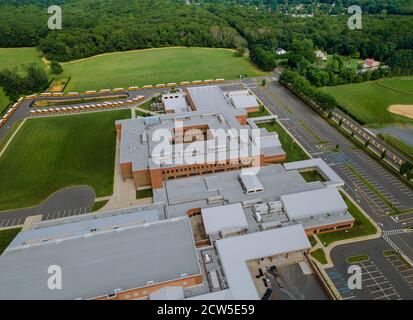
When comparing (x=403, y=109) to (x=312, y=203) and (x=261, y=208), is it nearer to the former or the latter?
(x=312, y=203)

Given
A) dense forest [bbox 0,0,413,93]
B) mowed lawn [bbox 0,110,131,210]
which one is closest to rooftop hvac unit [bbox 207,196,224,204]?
mowed lawn [bbox 0,110,131,210]

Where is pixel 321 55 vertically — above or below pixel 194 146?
above

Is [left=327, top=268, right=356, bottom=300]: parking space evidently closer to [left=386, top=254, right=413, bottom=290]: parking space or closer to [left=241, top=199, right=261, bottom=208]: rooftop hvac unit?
[left=386, top=254, right=413, bottom=290]: parking space

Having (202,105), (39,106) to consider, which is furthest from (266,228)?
(39,106)

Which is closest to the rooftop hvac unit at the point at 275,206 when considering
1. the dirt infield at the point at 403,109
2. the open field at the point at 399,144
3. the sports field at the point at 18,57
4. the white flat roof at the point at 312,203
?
the white flat roof at the point at 312,203

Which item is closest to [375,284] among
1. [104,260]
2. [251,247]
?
[251,247]
